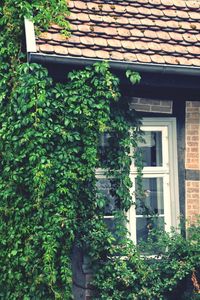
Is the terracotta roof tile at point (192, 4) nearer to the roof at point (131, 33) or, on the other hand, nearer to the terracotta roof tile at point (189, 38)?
the roof at point (131, 33)

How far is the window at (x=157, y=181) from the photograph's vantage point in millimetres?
8289

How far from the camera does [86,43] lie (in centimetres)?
782

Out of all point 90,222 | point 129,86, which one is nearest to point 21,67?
point 129,86

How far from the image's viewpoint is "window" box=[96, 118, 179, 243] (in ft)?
27.2

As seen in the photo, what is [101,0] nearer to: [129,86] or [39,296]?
[129,86]

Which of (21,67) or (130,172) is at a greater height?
(21,67)

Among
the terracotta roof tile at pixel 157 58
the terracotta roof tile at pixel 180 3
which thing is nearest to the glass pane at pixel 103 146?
the terracotta roof tile at pixel 157 58

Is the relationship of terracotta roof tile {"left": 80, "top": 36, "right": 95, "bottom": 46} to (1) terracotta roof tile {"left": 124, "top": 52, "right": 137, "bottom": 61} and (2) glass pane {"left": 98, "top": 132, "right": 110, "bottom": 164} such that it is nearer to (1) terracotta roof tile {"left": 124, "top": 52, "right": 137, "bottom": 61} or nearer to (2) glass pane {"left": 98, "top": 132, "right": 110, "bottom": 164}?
(1) terracotta roof tile {"left": 124, "top": 52, "right": 137, "bottom": 61}

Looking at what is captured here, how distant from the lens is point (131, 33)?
8.16 metres

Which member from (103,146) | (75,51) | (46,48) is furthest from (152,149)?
(46,48)

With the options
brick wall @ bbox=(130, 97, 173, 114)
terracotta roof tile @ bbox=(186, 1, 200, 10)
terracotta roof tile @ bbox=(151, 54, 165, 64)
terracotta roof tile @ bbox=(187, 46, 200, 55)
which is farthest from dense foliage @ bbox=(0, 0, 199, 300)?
terracotta roof tile @ bbox=(186, 1, 200, 10)

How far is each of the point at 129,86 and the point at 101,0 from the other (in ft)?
4.12

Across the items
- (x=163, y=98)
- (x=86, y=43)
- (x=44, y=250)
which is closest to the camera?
(x=44, y=250)

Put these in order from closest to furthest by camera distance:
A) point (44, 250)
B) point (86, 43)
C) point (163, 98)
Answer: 1. point (44, 250)
2. point (86, 43)
3. point (163, 98)
